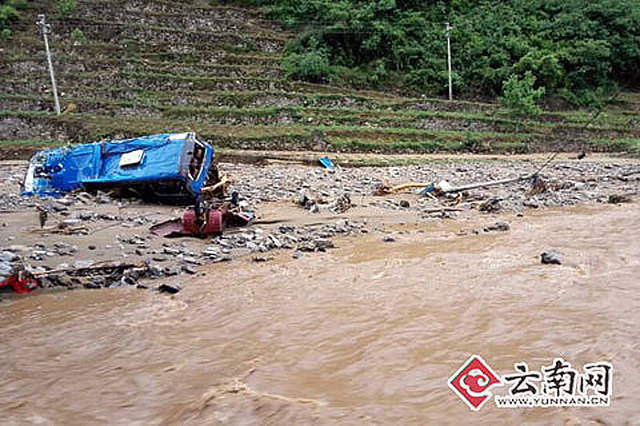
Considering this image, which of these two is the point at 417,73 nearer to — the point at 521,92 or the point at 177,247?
the point at 521,92

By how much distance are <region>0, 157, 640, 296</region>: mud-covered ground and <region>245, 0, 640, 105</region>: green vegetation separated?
15.4m

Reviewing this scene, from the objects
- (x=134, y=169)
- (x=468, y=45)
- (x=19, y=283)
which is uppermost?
(x=468, y=45)

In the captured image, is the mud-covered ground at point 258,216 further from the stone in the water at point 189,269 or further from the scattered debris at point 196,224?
the scattered debris at point 196,224

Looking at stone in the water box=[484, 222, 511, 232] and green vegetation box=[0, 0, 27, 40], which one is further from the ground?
green vegetation box=[0, 0, 27, 40]

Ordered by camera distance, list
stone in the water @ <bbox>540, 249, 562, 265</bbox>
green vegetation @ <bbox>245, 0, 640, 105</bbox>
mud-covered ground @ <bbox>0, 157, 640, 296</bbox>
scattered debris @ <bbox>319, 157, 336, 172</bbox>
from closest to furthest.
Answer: stone in the water @ <bbox>540, 249, 562, 265</bbox> < mud-covered ground @ <bbox>0, 157, 640, 296</bbox> < scattered debris @ <bbox>319, 157, 336, 172</bbox> < green vegetation @ <bbox>245, 0, 640, 105</bbox>

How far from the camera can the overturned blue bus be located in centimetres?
906

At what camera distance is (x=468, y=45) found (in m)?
30.0

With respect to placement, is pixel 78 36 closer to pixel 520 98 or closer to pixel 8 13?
pixel 8 13

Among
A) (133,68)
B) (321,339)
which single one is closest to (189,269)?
(321,339)

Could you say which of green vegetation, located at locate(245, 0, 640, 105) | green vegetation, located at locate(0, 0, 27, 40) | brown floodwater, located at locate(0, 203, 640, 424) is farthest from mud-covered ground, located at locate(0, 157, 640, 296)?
green vegetation, located at locate(0, 0, 27, 40)

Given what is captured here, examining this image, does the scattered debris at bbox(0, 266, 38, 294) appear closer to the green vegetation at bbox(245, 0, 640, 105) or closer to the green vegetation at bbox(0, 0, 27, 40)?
the green vegetation at bbox(245, 0, 640, 105)

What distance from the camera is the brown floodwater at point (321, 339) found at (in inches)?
103

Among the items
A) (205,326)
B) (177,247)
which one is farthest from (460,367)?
(177,247)

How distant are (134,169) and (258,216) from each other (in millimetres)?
2866
